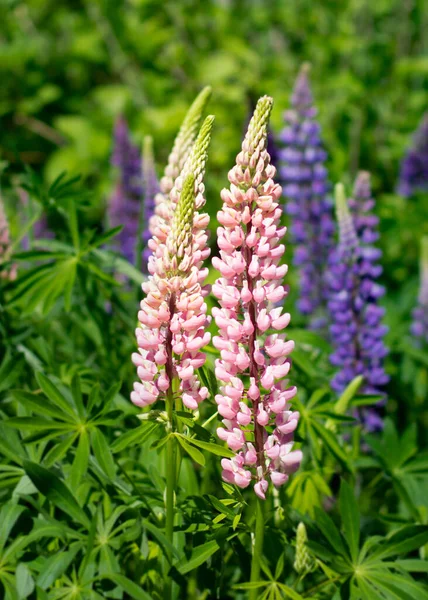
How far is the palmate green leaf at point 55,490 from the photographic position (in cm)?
176

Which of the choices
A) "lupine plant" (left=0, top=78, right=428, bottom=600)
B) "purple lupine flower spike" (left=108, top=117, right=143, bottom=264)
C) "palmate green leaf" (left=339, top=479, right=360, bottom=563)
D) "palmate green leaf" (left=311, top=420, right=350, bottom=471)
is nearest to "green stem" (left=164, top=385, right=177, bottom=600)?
"lupine plant" (left=0, top=78, right=428, bottom=600)

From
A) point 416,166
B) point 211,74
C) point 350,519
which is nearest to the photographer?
point 350,519

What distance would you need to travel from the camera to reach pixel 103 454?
183 cm

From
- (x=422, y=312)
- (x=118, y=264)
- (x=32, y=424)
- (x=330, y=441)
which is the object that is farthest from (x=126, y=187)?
(x=32, y=424)

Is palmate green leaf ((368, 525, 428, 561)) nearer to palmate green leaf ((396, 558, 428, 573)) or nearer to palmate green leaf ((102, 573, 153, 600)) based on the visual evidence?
palmate green leaf ((396, 558, 428, 573))

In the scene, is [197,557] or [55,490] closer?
[197,557]

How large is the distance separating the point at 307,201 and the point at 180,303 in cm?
236

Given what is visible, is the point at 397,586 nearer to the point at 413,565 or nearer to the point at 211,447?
the point at 413,565

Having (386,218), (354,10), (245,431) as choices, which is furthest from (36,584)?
(354,10)

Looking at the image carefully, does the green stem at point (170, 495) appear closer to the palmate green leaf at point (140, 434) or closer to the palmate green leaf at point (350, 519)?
the palmate green leaf at point (140, 434)

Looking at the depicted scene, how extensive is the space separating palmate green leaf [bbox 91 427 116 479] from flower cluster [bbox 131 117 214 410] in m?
0.26

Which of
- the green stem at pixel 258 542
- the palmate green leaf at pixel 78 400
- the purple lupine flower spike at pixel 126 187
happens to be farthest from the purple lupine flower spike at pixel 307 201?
the green stem at pixel 258 542

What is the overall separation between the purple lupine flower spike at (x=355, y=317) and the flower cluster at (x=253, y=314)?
1.27m

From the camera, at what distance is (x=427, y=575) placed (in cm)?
221
